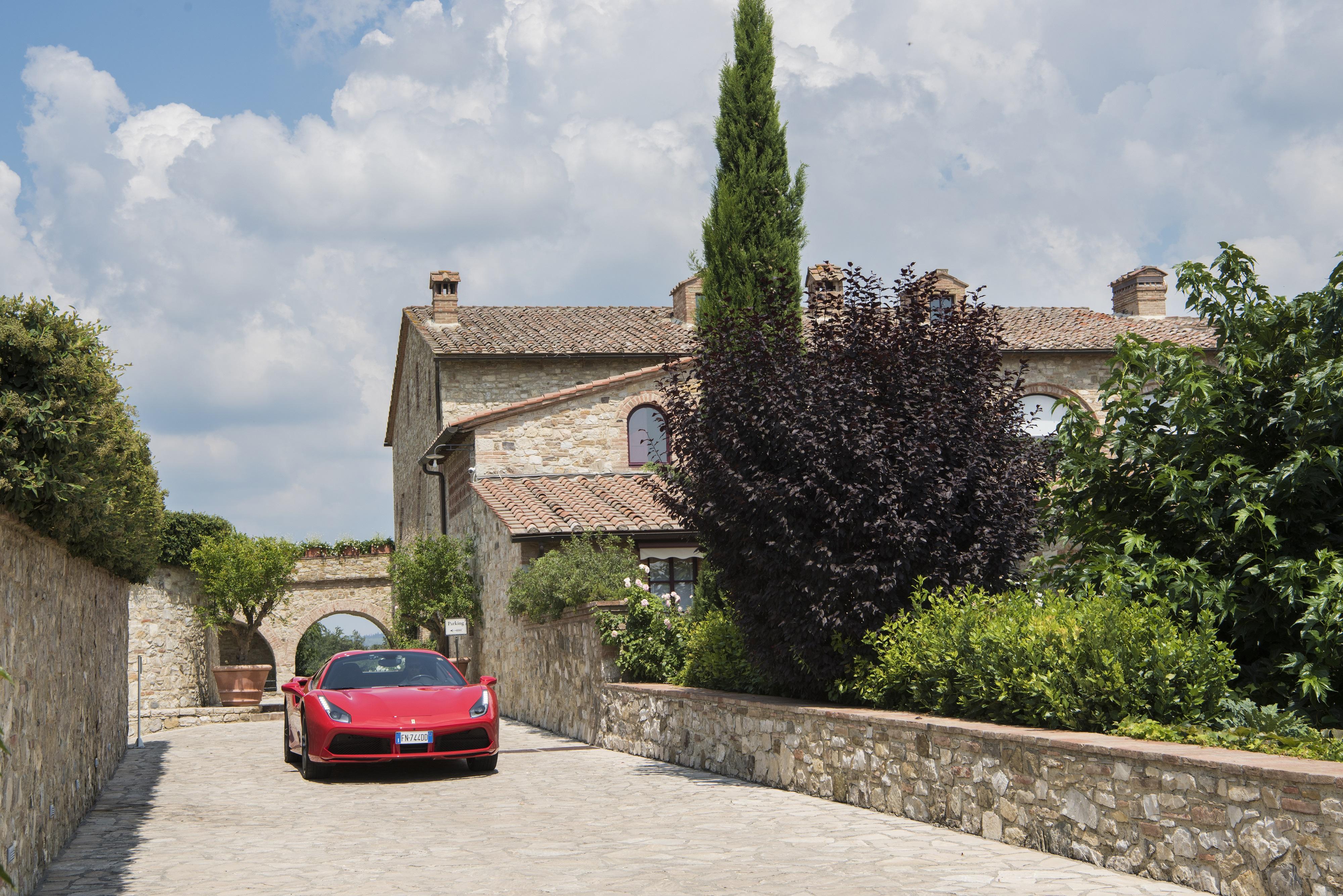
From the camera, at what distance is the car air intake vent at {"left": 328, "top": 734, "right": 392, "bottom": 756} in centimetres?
1134

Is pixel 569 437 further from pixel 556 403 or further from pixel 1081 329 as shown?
pixel 1081 329

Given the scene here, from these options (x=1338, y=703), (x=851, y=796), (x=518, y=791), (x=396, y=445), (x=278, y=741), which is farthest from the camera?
(x=396, y=445)

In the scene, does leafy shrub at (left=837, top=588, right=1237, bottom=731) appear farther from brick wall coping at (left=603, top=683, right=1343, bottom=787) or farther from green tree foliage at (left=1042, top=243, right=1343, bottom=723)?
green tree foliage at (left=1042, top=243, right=1343, bottom=723)

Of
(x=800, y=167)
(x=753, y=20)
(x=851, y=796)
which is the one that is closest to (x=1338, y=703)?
(x=851, y=796)

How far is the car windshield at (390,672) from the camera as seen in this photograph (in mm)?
12195

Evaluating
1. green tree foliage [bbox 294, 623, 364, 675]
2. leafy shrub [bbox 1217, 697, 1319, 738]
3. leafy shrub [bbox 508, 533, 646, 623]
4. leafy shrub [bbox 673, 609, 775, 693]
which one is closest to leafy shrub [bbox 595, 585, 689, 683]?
leafy shrub [bbox 508, 533, 646, 623]

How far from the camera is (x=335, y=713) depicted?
11469 mm

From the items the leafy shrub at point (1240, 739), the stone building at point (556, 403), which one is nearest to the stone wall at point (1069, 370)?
the stone building at point (556, 403)

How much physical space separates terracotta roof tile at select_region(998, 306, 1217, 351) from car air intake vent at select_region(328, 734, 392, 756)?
18.6 m

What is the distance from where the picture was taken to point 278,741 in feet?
58.0

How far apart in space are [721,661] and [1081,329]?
19.9m

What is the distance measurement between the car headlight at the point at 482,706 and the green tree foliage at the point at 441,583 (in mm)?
9925

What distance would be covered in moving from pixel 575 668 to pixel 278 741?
16.2ft

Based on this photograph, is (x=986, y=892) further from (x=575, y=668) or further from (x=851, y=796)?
(x=575, y=668)
